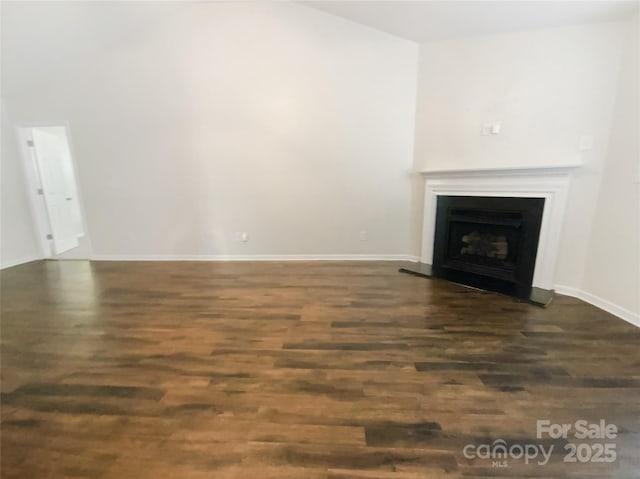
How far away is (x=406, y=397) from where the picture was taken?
5.63ft

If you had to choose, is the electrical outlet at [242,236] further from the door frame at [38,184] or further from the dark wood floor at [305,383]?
the door frame at [38,184]

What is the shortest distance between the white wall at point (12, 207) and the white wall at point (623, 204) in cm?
740

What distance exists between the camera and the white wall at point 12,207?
4.61m

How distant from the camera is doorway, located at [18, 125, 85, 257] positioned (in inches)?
187

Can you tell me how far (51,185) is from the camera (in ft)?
16.7

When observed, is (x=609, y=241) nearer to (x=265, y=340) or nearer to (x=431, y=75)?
(x=431, y=75)

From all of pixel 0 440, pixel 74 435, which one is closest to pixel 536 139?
pixel 74 435

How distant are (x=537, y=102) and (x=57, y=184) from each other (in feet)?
22.7

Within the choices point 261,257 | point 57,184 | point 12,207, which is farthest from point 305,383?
point 57,184

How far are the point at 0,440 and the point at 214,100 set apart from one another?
3.95 m

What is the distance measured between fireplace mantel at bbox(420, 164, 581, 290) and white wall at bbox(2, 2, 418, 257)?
0.85 metres

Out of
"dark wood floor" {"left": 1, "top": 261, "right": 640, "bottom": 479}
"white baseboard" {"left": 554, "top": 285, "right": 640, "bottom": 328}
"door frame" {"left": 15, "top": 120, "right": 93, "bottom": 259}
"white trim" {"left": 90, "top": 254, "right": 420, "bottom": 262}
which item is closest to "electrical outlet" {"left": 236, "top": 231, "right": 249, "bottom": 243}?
"white trim" {"left": 90, "top": 254, "right": 420, "bottom": 262}

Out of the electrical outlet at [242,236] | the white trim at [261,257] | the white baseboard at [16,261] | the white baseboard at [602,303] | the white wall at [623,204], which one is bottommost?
the white baseboard at [16,261]

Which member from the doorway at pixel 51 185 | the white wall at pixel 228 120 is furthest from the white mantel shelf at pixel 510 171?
the doorway at pixel 51 185
